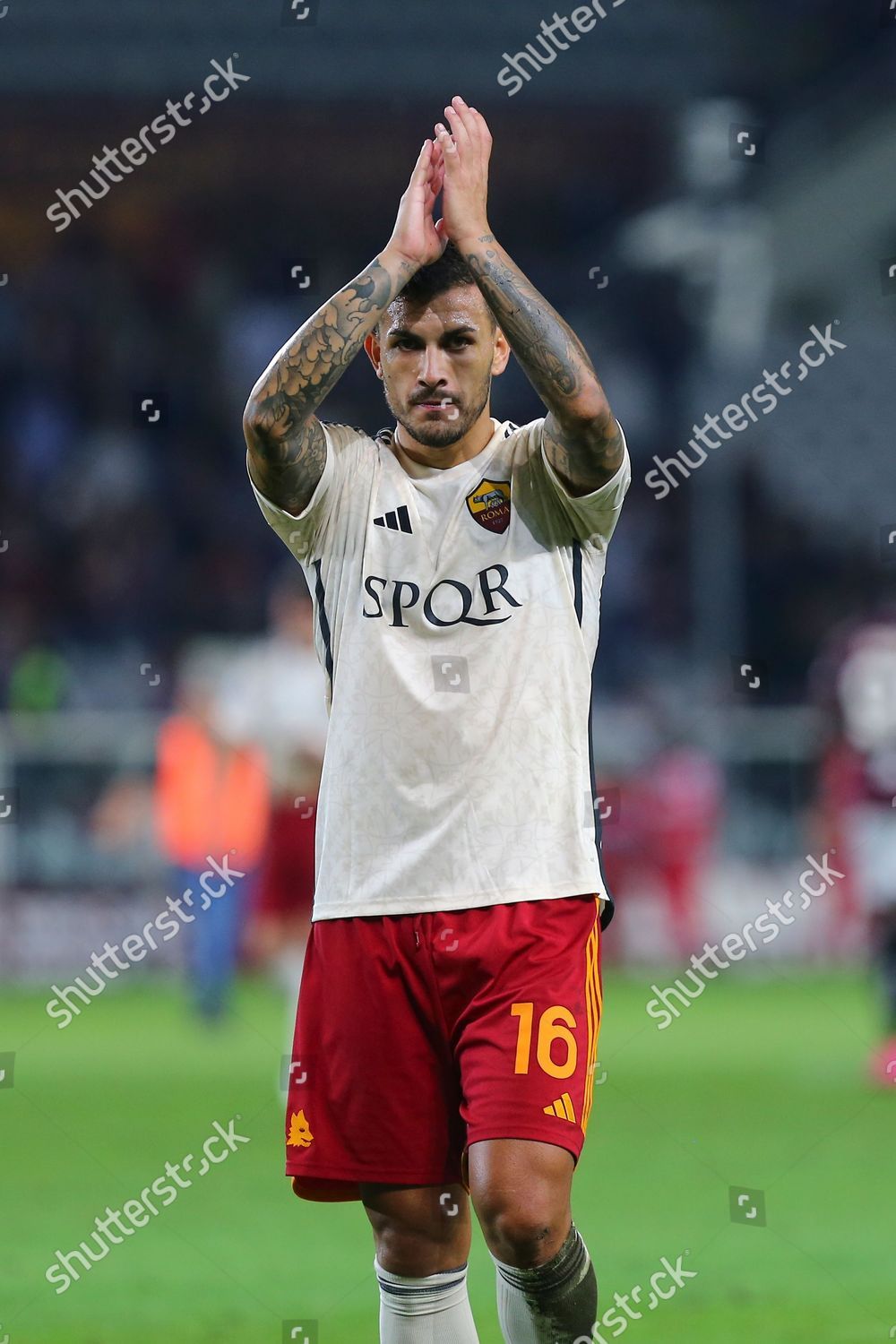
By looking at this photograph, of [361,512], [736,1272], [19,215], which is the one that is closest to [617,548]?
[19,215]

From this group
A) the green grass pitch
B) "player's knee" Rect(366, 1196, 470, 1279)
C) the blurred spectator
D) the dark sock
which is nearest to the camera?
the dark sock

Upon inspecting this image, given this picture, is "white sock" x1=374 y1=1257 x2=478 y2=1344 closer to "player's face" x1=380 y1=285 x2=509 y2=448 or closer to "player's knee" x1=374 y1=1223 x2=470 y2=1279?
"player's knee" x1=374 y1=1223 x2=470 y2=1279

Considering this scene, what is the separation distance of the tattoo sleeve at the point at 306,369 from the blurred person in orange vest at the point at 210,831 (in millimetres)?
8043

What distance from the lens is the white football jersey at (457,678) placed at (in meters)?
3.52

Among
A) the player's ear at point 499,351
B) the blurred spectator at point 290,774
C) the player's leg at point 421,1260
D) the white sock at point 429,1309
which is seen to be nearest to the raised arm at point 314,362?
the player's ear at point 499,351

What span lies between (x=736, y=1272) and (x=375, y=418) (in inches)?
536

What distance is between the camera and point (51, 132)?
2122 centimetres

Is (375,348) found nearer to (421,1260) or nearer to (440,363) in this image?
(440,363)

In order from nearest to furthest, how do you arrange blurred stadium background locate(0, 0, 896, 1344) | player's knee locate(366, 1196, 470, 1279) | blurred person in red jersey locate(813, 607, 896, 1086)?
player's knee locate(366, 1196, 470, 1279)
blurred person in red jersey locate(813, 607, 896, 1086)
blurred stadium background locate(0, 0, 896, 1344)

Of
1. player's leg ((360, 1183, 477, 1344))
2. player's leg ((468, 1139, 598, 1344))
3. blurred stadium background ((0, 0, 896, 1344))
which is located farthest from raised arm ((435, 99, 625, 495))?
blurred stadium background ((0, 0, 896, 1344))

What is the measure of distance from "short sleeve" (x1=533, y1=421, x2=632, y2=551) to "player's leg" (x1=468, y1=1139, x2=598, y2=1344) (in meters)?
1.19

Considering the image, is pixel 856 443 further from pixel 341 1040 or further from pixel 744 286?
pixel 341 1040

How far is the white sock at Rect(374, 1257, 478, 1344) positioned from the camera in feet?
11.6

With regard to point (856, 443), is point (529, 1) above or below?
above
